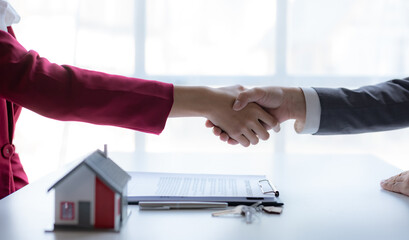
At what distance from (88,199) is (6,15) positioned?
25.4 inches

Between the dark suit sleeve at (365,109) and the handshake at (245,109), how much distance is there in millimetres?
88

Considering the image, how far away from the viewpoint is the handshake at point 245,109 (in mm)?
1073

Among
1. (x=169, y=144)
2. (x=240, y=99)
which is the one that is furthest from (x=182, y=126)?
(x=240, y=99)

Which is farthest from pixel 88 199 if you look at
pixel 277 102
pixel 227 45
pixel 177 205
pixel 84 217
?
pixel 227 45

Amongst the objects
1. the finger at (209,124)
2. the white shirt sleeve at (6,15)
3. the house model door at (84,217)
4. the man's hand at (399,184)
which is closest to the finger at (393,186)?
the man's hand at (399,184)

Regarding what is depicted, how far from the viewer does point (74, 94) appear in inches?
33.9

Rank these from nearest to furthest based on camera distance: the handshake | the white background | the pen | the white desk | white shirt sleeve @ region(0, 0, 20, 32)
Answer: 1. the white desk
2. the pen
3. white shirt sleeve @ region(0, 0, 20, 32)
4. the handshake
5. the white background

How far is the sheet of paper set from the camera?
0.79m

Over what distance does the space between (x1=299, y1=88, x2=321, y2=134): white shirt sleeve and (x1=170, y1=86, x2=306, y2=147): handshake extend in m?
0.03

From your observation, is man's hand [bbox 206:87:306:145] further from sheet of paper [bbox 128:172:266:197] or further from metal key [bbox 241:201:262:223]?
metal key [bbox 241:201:262:223]

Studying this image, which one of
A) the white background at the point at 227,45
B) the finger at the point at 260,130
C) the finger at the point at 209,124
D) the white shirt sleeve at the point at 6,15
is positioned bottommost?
the finger at the point at 260,130

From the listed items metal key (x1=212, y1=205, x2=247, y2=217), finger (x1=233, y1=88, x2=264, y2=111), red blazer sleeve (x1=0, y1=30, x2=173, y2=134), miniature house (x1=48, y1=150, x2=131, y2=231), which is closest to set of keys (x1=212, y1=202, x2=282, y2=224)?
metal key (x1=212, y1=205, x2=247, y2=217)

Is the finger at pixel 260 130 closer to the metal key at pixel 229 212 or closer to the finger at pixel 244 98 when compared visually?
the finger at pixel 244 98

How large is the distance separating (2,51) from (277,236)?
0.70 metres
